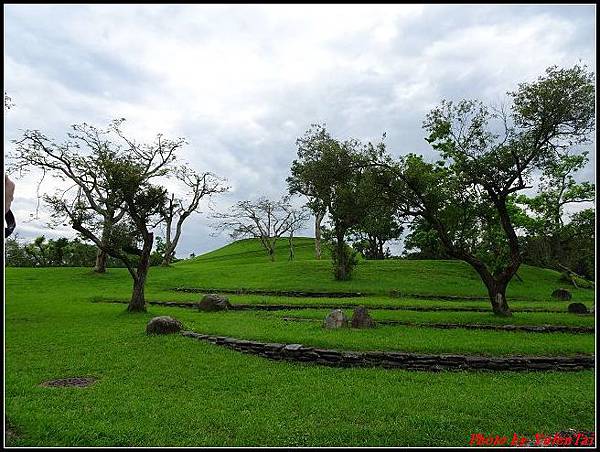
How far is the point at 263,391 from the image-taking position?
1004 cm

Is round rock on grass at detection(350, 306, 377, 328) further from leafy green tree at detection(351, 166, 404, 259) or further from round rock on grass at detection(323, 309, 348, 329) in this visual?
leafy green tree at detection(351, 166, 404, 259)

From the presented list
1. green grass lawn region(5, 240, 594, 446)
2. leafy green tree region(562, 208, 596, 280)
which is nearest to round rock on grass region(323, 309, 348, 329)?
green grass lawn region(5, 240, 594, 446)

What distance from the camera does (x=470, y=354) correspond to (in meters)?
13.1

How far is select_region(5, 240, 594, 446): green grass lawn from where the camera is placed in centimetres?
739

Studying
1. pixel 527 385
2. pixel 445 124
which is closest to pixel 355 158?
pixel 445 124

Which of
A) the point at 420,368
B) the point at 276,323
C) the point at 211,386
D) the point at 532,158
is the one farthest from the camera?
the point at 532,158

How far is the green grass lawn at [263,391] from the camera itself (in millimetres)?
7387

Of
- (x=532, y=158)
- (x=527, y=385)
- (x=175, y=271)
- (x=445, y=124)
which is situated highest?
(x=445, y=124)

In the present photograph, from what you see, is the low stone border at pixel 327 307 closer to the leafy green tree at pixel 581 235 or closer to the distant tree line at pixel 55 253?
the leafy green tree at pixel 581 235

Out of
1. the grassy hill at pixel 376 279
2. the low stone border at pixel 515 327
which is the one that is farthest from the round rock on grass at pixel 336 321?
the grassy hill at pixel 376 279

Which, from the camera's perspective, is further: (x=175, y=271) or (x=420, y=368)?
(x=175, y=271)

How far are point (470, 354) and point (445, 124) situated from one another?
12427 mm

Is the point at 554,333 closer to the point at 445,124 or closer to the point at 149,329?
the point at 445,124

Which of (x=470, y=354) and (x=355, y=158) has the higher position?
(x=355, y=158)
